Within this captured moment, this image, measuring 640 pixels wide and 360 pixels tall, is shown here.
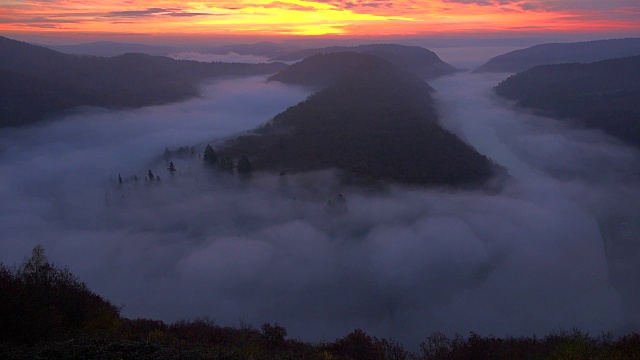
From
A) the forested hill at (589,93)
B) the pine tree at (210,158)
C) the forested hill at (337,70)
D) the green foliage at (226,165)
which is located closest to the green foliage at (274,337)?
the green foliage at (226,165)

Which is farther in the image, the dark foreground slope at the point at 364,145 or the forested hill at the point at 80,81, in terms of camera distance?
the forested hill at the point at 80,81

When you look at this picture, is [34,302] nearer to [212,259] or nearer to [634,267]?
[212,259]

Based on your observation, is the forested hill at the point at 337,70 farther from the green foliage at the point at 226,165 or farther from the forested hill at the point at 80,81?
the green foliage at the point at 226,165

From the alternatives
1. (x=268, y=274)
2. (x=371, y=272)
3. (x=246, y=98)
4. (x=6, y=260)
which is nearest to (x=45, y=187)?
(x=6, y=260)

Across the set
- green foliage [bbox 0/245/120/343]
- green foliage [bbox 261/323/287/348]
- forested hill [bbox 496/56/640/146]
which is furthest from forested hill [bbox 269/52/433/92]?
green foliage [bbox 0/245/120/343]

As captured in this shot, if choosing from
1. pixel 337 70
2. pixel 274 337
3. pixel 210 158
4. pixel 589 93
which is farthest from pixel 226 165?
pixel 589 93

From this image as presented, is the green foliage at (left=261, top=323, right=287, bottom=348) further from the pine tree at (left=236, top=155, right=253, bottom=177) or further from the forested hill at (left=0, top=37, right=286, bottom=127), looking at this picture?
the forested hill at (left=0, top=37, right=286, bottom=127)
